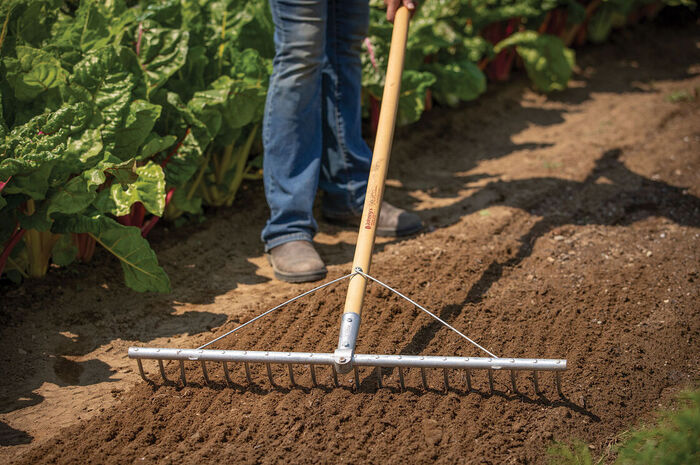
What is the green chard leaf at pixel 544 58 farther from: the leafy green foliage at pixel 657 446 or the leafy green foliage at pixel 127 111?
the leafy green foliage at pixel 657 446

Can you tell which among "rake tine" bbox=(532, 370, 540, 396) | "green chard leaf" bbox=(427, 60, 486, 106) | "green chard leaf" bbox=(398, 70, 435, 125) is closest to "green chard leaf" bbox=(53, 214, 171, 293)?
"rake tine" bbox=(532, 370, 540, 396)

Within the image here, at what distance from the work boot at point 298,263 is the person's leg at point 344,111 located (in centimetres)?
44

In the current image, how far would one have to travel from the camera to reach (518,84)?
18.6 feet

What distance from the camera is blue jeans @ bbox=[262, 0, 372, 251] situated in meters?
2.78

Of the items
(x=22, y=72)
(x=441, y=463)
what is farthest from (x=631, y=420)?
(x=22, y=72)

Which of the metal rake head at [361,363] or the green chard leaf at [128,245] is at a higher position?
the green chard leaf at [128,245]

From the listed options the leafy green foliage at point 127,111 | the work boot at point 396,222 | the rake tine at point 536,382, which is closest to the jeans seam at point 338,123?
the work boot at point 396,222

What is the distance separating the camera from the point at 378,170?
248cm

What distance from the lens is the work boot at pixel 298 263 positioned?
9.42ft

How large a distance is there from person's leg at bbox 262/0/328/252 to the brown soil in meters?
0.26

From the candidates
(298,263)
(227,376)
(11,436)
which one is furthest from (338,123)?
(11,436)

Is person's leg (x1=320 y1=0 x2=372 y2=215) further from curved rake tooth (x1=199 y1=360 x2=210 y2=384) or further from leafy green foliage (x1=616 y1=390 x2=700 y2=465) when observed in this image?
leafy green foliage (x1=616 y1=390 x2=700 y2=465)

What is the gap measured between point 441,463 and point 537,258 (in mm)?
1345

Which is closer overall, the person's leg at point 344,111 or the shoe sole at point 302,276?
the shoe sole at point 302,276
